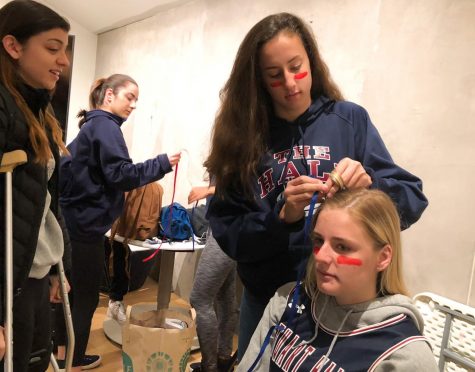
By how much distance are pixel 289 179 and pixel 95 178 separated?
4.39ft

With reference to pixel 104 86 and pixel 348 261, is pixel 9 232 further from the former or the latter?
pixel 104 86

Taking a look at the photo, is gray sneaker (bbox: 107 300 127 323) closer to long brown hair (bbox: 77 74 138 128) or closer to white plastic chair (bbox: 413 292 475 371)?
long brown hair (bbox: 77 74 138 128)

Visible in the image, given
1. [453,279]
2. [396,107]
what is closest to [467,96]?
[396,107]

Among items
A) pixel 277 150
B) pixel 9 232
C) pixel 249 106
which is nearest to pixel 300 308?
pixel 277 150

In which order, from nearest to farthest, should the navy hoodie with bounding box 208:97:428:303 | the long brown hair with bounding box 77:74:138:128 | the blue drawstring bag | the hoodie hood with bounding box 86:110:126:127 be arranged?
the navy hoodie with bounding box 208:97:428:303
the hoodie hood with bounding box 86:110:126:127
the long brown hair with bounding box 77:74:138:128
the blue drawstring bag

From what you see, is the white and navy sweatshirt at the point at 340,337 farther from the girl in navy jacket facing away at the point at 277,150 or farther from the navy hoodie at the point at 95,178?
the navy hoodie at the point at 95,178

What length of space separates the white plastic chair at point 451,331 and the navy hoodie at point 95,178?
4.78 ft

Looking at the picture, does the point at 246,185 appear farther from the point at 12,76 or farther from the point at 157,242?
the point at 157,242

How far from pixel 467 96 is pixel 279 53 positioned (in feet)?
3.41

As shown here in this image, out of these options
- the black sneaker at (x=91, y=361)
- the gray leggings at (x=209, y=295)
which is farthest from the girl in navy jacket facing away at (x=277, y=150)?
the black sneaker at (x=91, y=361)

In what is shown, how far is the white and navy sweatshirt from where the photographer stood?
87 cm

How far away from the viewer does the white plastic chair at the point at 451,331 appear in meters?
1.49

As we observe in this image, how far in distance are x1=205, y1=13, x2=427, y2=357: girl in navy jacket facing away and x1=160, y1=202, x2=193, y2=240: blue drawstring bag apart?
160 cm

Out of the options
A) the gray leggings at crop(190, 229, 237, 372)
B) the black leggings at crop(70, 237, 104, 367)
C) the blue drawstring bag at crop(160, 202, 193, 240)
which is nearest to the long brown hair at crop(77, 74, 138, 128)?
the black leggings at crop(70, 237, 104, 367)
